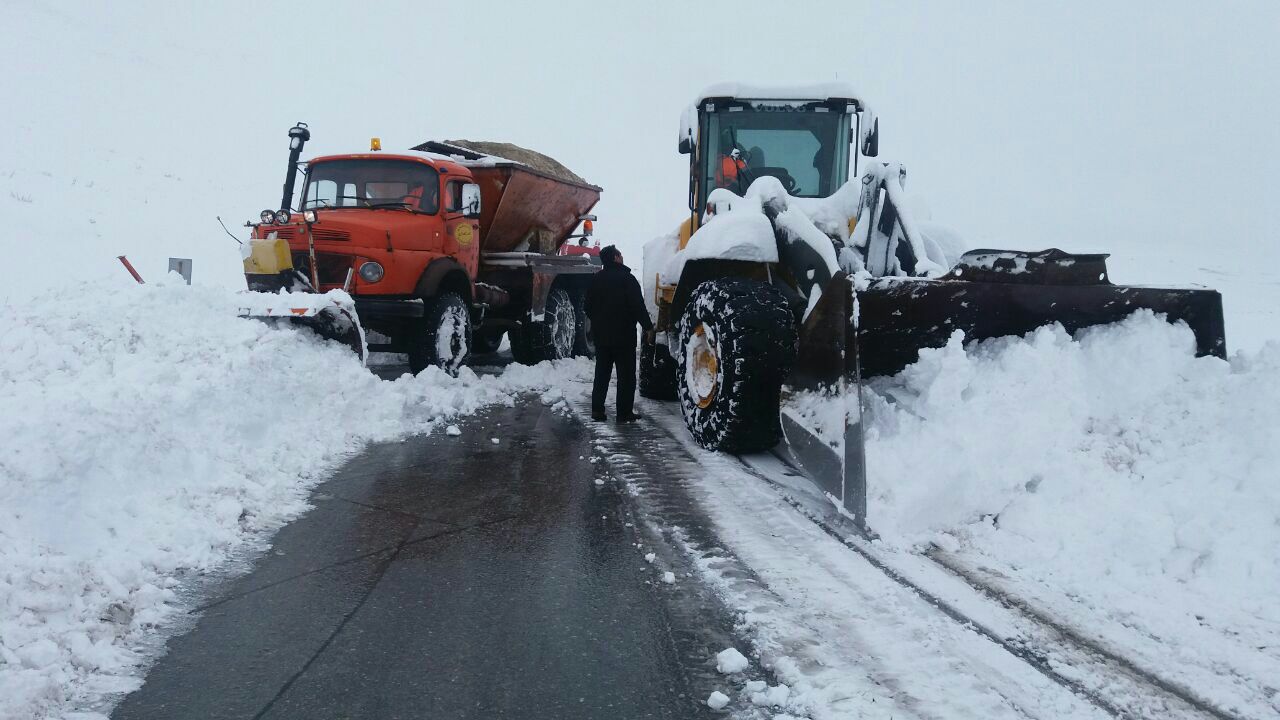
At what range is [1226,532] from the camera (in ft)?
10.9

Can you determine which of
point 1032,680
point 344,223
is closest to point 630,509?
point 1032,680

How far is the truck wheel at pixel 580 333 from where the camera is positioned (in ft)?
39.7

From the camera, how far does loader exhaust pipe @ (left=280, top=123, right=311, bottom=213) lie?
28.3ft

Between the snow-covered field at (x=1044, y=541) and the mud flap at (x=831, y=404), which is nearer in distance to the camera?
the snow-covered field at (x=1044, y=541)

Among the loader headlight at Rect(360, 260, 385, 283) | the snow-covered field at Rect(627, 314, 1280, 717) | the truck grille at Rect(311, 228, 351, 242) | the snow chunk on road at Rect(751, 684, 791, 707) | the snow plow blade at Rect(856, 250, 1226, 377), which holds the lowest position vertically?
the snow chunk on road at Rect(751, 684, 791, 707)

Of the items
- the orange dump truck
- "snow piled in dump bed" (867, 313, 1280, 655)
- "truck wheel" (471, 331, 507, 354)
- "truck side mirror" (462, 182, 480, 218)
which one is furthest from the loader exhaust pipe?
"snow piled in dump bed" (867, 313, 1280, 655)

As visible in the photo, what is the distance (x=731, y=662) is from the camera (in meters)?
2.79

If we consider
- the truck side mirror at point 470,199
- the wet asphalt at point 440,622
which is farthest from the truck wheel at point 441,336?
the wet asphalt at point 440,622

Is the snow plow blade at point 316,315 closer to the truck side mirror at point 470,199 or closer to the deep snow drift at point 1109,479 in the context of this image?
the truck side mirror at point 470,199

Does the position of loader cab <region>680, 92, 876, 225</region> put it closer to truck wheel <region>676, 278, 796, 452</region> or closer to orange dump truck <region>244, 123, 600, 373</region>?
truck wheel <region>676, 278, 796, 452</region>

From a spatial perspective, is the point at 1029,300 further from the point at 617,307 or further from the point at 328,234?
the point at 328,234

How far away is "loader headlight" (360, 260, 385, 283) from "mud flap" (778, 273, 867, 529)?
4960 mm

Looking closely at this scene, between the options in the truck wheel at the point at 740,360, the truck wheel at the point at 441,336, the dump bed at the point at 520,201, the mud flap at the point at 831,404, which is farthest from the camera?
the dump bed at the point at 520,201

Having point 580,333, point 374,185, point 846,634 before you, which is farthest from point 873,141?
point 580,333
